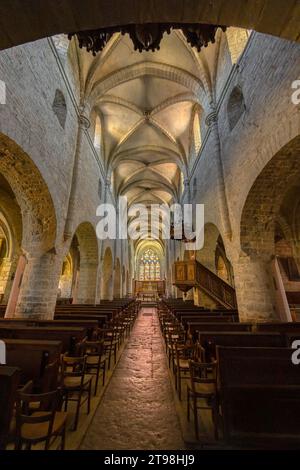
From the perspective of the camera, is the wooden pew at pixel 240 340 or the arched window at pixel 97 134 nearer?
the wooden pew at pixel 240 340

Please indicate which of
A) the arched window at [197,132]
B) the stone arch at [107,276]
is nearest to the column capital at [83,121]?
the arched window at [197,132]

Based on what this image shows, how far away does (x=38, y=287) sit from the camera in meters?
6.65

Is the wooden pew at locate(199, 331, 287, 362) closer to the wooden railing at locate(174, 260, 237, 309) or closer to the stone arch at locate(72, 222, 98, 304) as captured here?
the wooden railing at locate(174, 260, 237, 309)

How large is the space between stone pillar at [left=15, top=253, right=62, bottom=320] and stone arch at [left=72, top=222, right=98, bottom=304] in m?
4.34

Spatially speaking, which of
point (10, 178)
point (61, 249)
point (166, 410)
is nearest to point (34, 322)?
point (61, 249)

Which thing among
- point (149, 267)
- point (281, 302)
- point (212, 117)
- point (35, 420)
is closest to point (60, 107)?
point (212, 117)

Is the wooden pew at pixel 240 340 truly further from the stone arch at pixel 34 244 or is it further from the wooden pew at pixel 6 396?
the stone arch at pixel 34 244

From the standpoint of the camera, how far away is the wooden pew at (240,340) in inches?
139

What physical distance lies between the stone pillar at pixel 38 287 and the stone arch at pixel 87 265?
14.2 feet

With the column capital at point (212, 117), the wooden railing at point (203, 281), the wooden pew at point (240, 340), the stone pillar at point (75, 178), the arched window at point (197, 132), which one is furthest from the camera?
the arched window at point (197, 132)

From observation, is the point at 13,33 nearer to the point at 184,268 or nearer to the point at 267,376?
the point at 267,376

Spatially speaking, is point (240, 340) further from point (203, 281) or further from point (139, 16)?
point (203, 281)
